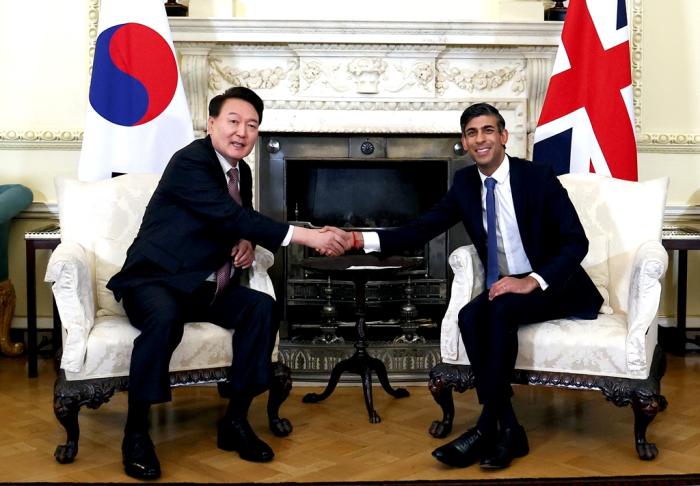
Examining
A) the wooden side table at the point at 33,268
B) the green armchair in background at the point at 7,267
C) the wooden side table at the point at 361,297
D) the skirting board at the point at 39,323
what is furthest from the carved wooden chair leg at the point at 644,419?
the skirting board at the point at 39,323

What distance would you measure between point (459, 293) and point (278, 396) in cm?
76

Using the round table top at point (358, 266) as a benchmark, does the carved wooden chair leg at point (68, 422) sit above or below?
below

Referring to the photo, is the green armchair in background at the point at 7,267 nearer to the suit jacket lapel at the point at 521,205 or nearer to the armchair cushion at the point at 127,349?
the armchair cushion at the point at 127,349

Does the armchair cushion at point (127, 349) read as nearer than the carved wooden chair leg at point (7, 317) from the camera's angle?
Yes

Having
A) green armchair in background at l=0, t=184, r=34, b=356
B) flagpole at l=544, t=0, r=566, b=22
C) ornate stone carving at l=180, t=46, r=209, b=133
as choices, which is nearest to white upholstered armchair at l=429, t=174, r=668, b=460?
flagpole at l=544, t=0, r=566, b=22

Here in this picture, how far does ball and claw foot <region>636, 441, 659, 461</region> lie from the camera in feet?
8.25

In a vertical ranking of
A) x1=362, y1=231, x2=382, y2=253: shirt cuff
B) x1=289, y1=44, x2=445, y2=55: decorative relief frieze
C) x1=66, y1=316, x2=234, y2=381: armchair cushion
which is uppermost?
x1=289, y1=44, x2=445, y2=55: decorative relief frieze

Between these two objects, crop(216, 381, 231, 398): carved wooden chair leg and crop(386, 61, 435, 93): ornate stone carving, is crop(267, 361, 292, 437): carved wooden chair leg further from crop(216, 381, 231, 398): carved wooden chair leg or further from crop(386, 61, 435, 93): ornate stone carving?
crop(386, 61, 435, 93): ornate stone carving

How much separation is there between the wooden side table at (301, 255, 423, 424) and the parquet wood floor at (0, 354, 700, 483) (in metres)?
0.06

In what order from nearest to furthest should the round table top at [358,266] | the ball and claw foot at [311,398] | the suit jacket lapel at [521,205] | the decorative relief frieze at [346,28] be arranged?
1. the suit jacket lapel at [521,205]
2. the round table top at [358,266]
3. the ball and claw foot at [311,398]
4. the decorative relief frieze at [346,28]

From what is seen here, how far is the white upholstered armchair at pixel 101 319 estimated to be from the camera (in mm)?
2473

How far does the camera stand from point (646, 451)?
2518mm

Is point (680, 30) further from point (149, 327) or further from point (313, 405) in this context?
point (149, 327)

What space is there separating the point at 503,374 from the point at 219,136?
1.28 metres
